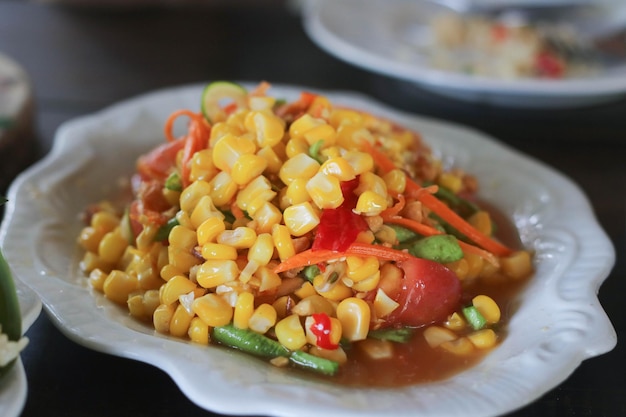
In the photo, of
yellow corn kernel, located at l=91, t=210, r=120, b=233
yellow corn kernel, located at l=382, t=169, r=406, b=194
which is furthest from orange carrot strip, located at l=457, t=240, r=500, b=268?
yellow corn kernel, located at l=91, t=210, r=120, b=233

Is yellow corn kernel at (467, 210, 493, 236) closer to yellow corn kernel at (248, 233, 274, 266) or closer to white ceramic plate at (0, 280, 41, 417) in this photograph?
yellow corn kernel at (248, 233, 274, 266)

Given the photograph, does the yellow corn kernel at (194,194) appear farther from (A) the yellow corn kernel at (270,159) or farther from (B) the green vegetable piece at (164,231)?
(A) the yellow corn kernel at (270,159)

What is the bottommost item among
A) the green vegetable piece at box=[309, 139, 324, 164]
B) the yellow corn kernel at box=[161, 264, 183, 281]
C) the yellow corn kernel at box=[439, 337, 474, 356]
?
the yellow corn kernel at box=[439, 337, 474, 356]

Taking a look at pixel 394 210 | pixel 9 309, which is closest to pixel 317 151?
pixel 394 210

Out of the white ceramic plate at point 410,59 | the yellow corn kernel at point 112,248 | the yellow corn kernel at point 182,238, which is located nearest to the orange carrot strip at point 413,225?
the yellow corn kernel at point 182,238

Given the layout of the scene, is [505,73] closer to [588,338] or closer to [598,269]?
[598,269]

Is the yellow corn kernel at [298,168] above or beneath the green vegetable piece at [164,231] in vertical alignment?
above

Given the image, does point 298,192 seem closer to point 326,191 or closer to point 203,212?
point 326,191
